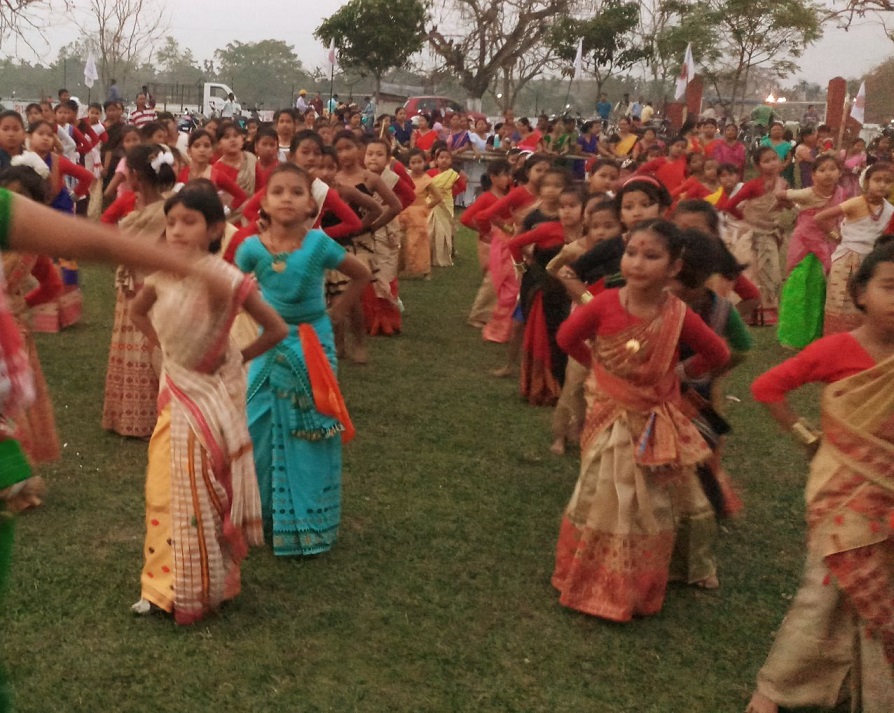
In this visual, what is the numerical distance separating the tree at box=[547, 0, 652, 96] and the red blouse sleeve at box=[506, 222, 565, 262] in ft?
95.6

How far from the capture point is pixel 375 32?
109ft

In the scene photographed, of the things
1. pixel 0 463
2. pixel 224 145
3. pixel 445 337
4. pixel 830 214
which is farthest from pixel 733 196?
pixel 0 463

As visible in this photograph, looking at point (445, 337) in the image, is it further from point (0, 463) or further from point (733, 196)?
point (0, 463)

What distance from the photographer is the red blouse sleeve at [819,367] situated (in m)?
3.37

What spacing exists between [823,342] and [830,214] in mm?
5168

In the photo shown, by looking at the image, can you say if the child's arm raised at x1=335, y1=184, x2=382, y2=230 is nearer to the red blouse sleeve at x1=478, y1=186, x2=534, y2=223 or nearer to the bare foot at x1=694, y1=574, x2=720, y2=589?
the red blouse sleeve at x1=478, y1=186, x2=534, y2=223

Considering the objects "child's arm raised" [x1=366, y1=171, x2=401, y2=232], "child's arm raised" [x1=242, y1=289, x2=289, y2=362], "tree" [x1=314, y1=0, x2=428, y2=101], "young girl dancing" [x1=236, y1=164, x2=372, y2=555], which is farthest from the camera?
"tree" [x1=314, y1=0, x2=428, y2=101]

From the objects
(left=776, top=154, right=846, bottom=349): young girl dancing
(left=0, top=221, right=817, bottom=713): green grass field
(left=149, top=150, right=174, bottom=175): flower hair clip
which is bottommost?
(left=0, top=221, right=817, bottom=713): green grass field

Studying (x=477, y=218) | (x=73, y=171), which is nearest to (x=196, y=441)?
(x=477, y=218)

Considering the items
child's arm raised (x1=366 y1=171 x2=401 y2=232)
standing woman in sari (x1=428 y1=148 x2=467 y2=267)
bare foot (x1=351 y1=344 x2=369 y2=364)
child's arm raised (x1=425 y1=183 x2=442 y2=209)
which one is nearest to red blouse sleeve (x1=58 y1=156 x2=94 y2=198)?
child's arm raised (x1=366 y1=171 x2=401 y2=232)

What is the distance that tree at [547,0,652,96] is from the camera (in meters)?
35.1

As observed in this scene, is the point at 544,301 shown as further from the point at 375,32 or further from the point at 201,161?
the point at 375,32

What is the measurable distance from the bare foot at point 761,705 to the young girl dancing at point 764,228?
705cm

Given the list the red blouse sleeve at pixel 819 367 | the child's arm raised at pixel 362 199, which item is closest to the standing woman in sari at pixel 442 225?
the child's arm raised at pixel 362 199
